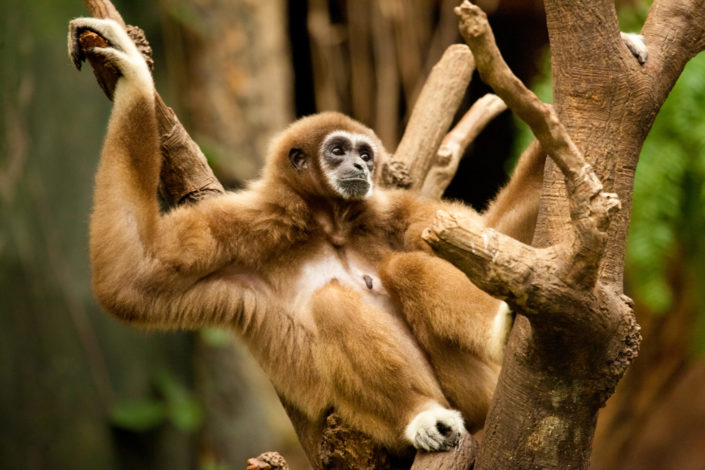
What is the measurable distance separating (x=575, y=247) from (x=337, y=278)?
183 cm

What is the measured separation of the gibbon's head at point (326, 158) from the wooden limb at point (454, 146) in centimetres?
49

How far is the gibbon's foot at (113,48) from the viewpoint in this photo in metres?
3.42

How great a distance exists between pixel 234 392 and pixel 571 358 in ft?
18.9

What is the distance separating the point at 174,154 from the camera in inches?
154

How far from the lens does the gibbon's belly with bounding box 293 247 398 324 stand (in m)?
3.86

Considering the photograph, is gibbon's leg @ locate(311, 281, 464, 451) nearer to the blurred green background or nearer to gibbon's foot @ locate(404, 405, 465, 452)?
gibbon's foot @ locate(404, 405, 465, 452)

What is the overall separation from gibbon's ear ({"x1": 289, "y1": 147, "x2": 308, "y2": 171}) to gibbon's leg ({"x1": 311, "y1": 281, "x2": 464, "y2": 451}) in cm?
87

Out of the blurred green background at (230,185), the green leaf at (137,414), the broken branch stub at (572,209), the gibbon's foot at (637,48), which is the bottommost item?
the green leaf at (137,414)

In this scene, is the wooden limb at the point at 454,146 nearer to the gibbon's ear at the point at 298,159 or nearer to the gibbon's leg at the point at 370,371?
the gibbon's ear at the point at 298,159

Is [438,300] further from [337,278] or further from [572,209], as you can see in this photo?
[572,209]

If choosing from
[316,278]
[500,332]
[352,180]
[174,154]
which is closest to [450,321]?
[500,332]

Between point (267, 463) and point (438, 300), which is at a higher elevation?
point (438, 300)

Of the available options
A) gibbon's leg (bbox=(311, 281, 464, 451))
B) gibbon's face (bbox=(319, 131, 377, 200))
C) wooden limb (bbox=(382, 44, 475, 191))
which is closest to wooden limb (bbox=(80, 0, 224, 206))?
gibbon's face (bbox=(319, 131, 377, 200))

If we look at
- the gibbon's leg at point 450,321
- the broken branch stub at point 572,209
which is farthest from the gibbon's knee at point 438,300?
the broken branch stub at point 572,209
